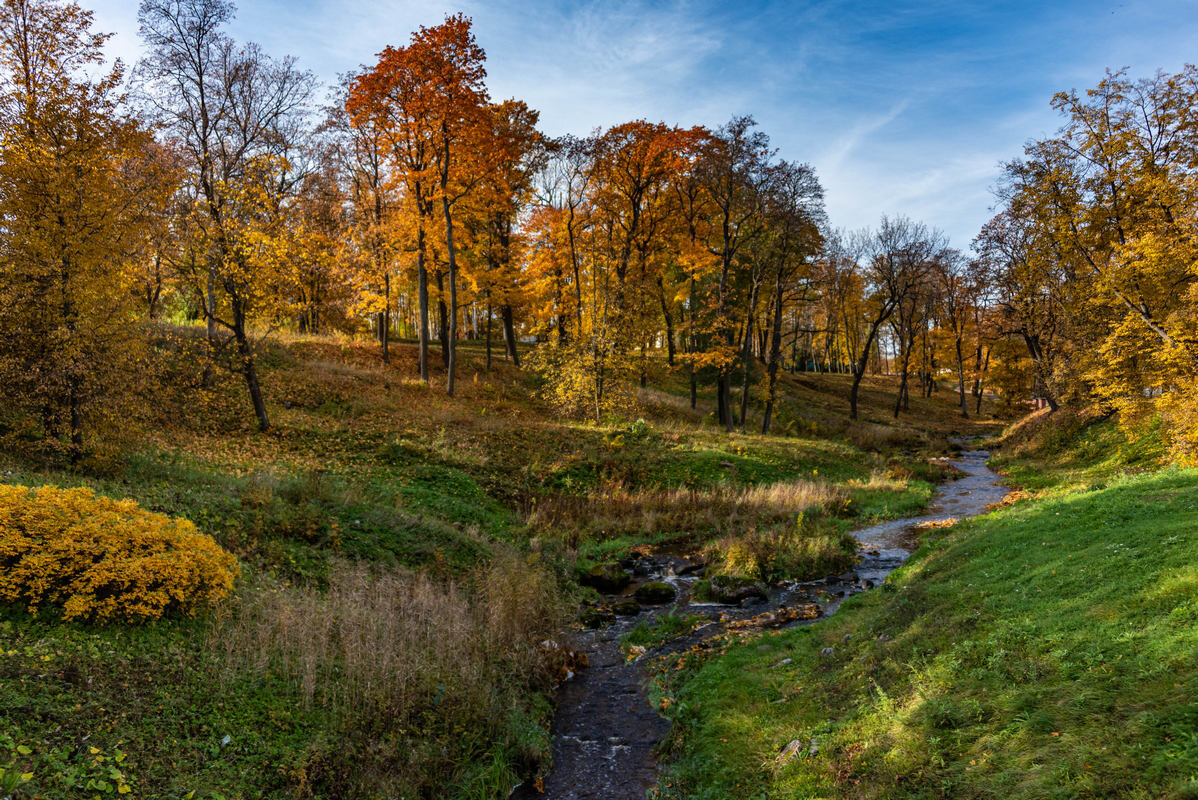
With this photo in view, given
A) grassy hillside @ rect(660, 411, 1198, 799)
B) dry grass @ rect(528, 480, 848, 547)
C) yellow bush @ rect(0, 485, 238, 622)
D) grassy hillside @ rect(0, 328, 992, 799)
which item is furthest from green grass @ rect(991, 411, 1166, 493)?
yellow bush @ rect(0, 485, 238, 622)

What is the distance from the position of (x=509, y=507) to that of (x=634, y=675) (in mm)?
9992

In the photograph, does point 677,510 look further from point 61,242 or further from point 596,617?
point 61,242

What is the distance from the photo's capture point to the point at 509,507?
61.8 feet

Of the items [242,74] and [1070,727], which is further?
[242,74]

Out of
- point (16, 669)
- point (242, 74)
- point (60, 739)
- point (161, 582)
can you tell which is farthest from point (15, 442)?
point (242, 74)

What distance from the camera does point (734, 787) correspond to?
6.19 m

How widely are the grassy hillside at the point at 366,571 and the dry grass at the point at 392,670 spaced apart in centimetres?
3

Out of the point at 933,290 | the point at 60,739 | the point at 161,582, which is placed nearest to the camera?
the point at 60,739

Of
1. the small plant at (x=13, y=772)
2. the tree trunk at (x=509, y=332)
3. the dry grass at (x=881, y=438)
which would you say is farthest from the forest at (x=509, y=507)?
the tree trunk at (x=509, y=332)

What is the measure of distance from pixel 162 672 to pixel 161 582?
148 centimetres

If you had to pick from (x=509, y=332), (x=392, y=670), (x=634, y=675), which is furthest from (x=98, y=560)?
(x=509, y=332)

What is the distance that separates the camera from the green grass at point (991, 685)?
4383 millimetres

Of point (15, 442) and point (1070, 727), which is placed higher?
point (15, 442)

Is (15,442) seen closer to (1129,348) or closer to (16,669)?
(16,669)
